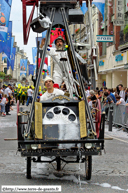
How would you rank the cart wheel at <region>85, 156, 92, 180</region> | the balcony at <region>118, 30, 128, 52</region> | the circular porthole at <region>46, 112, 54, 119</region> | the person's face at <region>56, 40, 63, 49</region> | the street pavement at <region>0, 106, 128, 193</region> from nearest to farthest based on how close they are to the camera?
the street pavement at <region>0, 106, 128, 193</region>, the cart wheel at <region>85, 156, 92, 180</region>, the circular porthole at <region>46, 112, 54, 119</region>, the person's face at <region>56, 40, 63, 49</region>, the balcony at <region>118, 30, 128, 52</region>

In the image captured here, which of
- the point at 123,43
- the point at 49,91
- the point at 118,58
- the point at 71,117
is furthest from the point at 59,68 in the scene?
the point at 118,58

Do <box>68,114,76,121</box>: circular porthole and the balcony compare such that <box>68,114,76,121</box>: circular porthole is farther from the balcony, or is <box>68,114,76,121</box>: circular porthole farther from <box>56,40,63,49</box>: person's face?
the balcony

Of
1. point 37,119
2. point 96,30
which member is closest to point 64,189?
point 37,119

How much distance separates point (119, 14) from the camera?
24.8m

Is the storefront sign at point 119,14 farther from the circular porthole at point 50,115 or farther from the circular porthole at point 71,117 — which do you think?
the circular porthole at point 50,115

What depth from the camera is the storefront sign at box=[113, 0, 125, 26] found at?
24.5 m

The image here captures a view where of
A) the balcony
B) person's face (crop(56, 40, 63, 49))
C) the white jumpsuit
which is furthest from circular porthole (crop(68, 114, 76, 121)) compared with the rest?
the balcony

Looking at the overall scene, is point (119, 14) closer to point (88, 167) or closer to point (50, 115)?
point (50, 115)

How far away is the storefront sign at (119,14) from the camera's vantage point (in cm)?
2447

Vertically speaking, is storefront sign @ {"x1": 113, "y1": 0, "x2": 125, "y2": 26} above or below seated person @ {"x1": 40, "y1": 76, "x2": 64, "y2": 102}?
above

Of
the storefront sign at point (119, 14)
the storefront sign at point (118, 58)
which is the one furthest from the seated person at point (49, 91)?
the storefront sign at point (118, 58)

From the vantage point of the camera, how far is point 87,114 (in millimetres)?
6250

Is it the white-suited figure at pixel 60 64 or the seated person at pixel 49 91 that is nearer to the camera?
the seated person at pixel 49 91

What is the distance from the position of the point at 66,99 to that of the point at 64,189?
1778 mm
